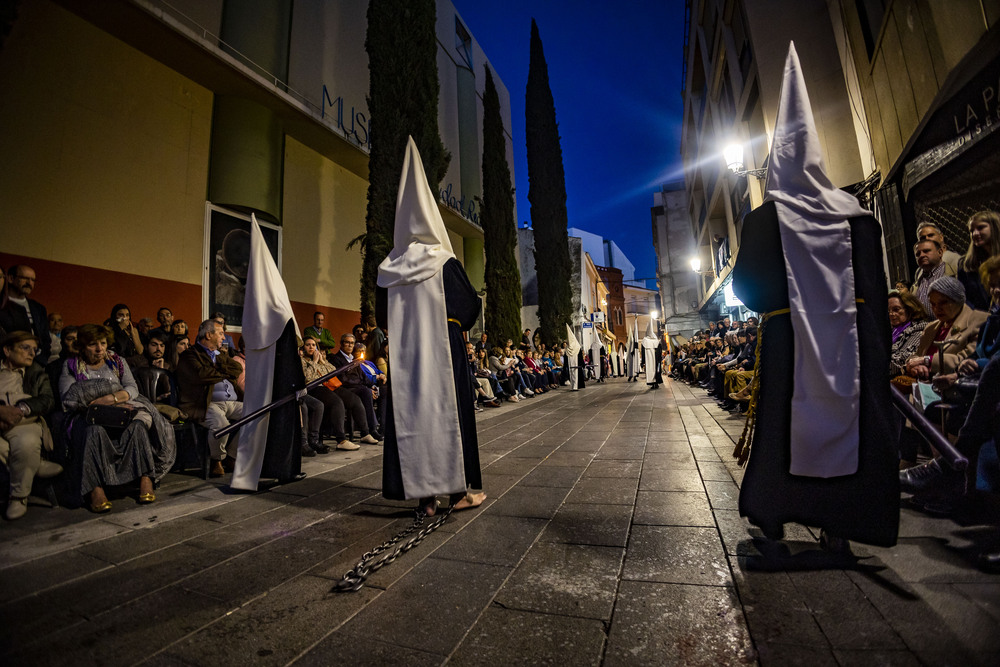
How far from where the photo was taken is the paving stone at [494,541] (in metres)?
2.07

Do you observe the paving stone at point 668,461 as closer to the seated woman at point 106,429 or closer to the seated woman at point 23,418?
the seated woman at point 106,429

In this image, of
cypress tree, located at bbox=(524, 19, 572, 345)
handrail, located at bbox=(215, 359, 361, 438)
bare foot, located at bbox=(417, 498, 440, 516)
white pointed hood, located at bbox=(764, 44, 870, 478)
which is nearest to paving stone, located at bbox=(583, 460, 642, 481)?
bare foot, located at bbox=(417, 498, 440, 516)

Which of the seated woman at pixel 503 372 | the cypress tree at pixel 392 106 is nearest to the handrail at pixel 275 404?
the cypress tree at pixel 392 106

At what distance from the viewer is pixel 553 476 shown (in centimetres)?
353

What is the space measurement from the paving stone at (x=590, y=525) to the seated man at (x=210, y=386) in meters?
3.25

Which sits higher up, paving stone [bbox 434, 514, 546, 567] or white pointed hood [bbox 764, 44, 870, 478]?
white pointed hood [bbox 764, 44, 870, 478]

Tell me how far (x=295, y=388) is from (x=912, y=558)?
4.01 m

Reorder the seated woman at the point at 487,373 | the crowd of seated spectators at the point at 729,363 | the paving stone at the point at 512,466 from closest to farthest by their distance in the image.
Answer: the paving stone at the point at 512,466 < the crowd of seated spectators at the point at 729,363 < the seated woman at the point at 487,373

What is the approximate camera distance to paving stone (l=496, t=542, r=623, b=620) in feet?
5.27

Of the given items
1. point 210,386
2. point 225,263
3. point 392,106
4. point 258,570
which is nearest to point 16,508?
point 210,386

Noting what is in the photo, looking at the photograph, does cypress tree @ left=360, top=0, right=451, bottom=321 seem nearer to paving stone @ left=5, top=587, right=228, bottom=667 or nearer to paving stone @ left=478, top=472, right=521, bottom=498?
paving stone @ left=478, top=472, right=521, bottom=498

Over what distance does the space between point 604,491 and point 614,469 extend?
65 centimetres

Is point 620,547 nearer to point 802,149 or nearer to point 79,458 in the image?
point 802,149

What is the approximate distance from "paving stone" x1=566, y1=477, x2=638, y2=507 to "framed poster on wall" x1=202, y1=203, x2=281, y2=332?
24.3 ft
